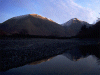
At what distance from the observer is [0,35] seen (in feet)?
56.4

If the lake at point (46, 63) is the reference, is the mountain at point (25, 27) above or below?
above

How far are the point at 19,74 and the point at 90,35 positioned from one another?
40.3m

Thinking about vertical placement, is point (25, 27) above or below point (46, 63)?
above

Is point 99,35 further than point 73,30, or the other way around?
point 73,30

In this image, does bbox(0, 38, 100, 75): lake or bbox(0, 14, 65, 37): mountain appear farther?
bbox(0, 14, 65, 37): mountain

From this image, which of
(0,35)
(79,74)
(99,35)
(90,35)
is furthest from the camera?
(90,35)

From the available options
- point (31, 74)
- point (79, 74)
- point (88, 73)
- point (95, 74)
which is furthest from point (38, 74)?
point (95, 74)

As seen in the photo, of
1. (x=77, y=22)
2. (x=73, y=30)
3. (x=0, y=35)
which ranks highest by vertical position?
(x=77, y=22)

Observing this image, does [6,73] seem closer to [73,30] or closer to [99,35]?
[99,35]

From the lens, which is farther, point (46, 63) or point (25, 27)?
point (25, 27)

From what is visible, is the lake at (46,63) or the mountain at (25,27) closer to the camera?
the lake at (46,63)

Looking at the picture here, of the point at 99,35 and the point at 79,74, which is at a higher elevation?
the point at 99,35

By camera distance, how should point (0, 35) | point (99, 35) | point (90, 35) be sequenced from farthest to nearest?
point (90, 35)
point (99, 35)
point (0, 35)

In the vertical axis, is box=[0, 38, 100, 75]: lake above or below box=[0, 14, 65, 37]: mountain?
below
